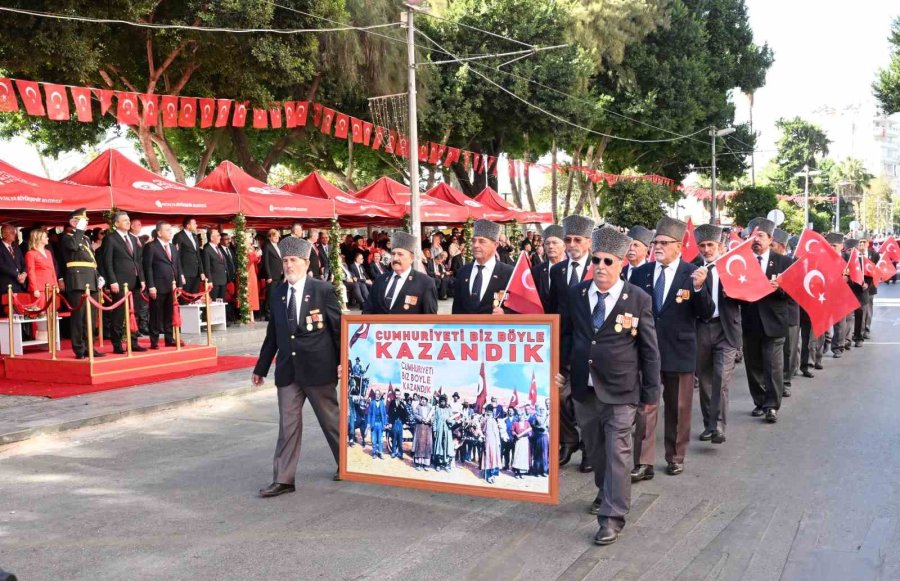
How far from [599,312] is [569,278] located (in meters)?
1.85

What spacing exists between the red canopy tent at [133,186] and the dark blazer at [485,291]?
9261mm

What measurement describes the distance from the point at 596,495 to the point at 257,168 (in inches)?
903

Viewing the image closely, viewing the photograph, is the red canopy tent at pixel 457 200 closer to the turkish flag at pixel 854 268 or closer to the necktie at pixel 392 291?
the turkish flag at pixel 854 268

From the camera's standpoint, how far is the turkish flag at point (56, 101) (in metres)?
16.0

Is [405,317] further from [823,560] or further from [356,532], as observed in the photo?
[823,560]

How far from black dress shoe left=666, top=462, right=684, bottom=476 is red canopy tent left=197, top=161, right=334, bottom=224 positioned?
1281cm

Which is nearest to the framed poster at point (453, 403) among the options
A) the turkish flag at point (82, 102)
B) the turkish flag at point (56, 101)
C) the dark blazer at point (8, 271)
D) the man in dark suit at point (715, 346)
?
the man in dark suit at point (715, 346)

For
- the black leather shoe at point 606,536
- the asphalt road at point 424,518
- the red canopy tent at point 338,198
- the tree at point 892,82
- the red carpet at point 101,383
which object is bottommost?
the asphalt road at point 424,518

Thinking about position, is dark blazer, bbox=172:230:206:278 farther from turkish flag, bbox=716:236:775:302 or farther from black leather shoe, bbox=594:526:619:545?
black leather shoe, bbox=594:526:619:545

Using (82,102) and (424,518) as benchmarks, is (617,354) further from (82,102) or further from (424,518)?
(82,102)

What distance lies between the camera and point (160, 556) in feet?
17.3

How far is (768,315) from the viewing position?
9.34 meters

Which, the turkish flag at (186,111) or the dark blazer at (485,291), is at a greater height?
the turkish flag at (186,111)

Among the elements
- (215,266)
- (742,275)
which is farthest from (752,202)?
(742,275)
